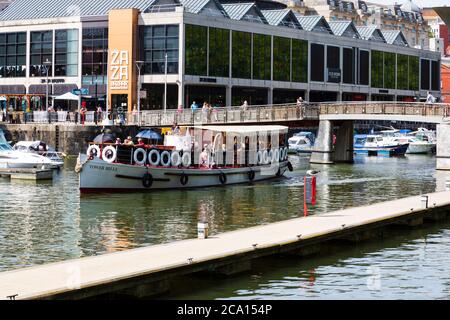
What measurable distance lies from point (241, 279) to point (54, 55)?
351ft

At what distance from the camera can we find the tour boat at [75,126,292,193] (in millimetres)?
61719

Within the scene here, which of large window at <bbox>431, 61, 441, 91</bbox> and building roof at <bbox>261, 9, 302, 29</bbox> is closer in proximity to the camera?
building roof at <bbox>261, 9, 302, 29</bbox>

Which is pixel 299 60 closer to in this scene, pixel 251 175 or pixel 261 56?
pixel 261 56

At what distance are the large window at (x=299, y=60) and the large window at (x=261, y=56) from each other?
6.55 m

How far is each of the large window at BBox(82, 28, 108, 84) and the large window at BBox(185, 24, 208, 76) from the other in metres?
10.8

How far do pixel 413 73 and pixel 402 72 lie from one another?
3894mm

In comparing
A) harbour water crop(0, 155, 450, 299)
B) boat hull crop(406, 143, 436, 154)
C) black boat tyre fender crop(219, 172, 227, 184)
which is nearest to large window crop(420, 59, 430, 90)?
boat hull crop(406, 143, 436, 154)

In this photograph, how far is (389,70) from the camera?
16988 centimetres

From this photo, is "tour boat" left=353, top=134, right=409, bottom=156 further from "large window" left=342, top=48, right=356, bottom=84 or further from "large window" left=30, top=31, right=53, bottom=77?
"large window" left=30, top=31, right=53, bottom=77

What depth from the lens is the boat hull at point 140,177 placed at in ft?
200

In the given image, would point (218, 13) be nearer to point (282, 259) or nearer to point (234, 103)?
point (234, 103)

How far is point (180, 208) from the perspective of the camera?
53469mm

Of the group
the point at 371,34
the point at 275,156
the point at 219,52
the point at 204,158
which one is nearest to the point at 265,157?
the point at 275,156
